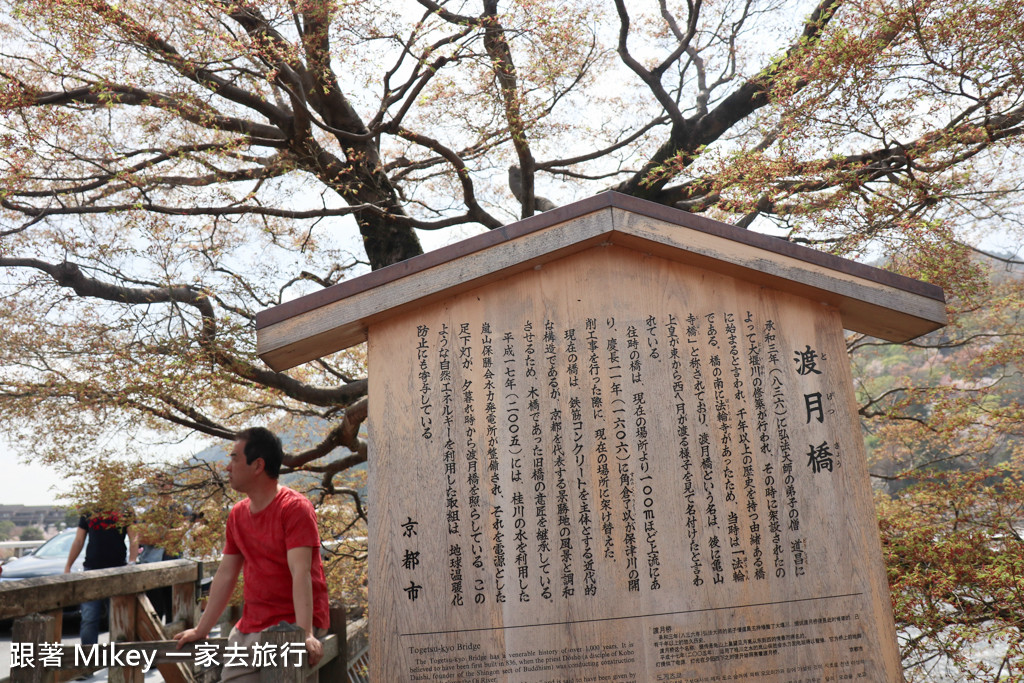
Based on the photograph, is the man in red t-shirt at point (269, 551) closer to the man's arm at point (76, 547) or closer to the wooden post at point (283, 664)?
the wooden post at point (283, 664)

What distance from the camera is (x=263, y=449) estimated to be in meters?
3.06

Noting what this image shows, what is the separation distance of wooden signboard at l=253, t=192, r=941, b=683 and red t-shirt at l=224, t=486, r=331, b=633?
0.31 meters

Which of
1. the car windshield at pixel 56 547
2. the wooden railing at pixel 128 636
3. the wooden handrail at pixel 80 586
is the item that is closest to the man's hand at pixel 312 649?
the wooden railing at pixel 128 636

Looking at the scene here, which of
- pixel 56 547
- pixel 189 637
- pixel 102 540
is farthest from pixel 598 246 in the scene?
pixel 56 547

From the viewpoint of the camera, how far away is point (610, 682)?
9.58 ft

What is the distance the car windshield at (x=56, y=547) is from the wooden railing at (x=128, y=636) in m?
6.83

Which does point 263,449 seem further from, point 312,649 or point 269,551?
point 312,649

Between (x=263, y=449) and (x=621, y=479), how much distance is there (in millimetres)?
1643

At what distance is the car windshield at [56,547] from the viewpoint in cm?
1058

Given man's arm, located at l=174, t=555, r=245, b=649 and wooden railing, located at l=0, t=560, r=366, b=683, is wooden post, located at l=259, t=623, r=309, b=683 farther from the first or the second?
man's arm, located at l=174, t=555, r=245, b=649

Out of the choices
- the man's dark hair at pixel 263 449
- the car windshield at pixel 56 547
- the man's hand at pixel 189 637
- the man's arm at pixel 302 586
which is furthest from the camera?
the car windshield at pixel 56 547

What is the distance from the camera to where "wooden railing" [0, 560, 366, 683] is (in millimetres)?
2500

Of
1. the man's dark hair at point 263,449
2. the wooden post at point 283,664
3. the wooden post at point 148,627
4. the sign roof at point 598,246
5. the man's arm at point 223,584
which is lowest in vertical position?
the wooden post at point 148,627

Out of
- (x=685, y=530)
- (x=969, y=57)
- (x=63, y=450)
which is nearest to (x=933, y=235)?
(x=969, y=57)
